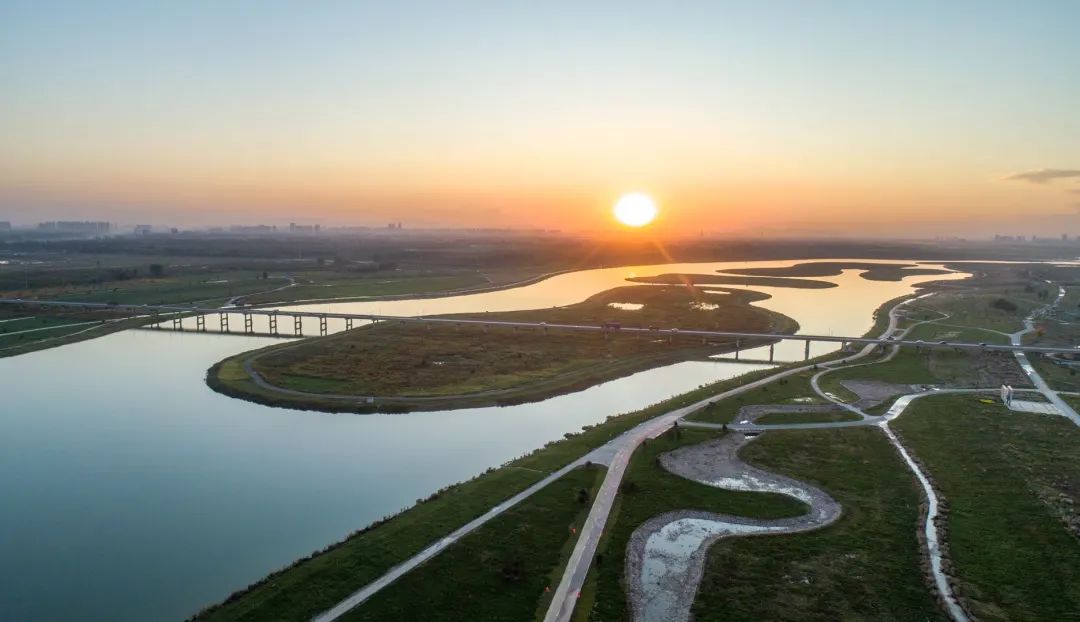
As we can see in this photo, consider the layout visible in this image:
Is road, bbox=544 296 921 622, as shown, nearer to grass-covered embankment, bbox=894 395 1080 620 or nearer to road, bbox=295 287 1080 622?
road, bbox=295 287 1080 622

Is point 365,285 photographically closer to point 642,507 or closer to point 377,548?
point 642,507

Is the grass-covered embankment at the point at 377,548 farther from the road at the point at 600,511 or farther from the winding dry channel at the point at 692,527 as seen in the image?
the winding dry channel at the point at 692,527

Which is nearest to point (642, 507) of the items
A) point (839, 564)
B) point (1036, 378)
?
point (839, 564)

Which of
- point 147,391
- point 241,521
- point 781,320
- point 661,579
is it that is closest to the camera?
point 661,579

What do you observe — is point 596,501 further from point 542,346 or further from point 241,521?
point 542,346

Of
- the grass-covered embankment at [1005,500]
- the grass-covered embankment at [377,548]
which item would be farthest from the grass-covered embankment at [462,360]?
the grass-covered embankment at [1005,500]

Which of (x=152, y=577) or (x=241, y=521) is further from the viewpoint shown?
(x=241, y=521)

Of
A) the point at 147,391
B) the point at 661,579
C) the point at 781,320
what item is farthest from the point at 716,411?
the point at 781,320
